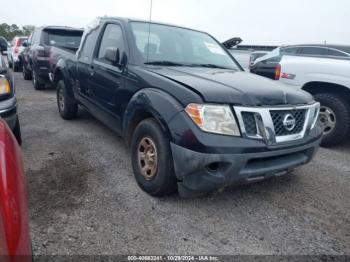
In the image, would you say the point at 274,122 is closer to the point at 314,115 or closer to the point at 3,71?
the point at 314,115

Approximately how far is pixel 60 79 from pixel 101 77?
6.77ft

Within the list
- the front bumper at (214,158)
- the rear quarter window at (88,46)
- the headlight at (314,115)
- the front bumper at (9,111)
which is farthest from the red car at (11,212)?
the rear quarter window at (88,46)

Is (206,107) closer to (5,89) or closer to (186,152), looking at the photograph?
(186,152)

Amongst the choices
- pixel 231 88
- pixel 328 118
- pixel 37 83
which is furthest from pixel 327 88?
pixel 37 83

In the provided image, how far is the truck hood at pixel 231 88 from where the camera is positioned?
2.44m

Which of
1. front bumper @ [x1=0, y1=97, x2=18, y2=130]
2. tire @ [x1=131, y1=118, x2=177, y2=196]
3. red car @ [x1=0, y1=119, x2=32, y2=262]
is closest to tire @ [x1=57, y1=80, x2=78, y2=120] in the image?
front bumper @ [x1=0, y1=97, x2=18, y2=130]

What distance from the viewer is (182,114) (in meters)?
2.40

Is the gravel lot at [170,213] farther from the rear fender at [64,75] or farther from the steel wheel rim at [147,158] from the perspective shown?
the rear fender at [64,75]

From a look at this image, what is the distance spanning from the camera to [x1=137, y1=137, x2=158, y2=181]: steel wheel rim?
9.00ft

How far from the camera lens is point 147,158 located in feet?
9.44

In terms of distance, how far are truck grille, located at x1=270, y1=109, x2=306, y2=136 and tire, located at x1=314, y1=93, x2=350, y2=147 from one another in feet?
7.05

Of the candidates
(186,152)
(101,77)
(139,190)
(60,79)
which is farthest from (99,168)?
(60,79)

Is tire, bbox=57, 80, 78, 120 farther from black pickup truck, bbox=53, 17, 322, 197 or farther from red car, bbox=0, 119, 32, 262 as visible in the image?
red car, bbox=0, 119, 32, 262

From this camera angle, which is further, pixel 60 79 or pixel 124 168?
pixel 60 79
